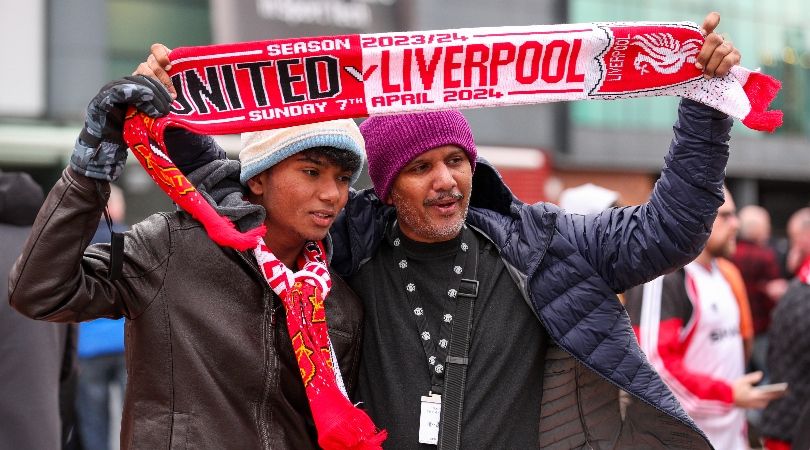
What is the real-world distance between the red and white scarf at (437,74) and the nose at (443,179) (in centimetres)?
23

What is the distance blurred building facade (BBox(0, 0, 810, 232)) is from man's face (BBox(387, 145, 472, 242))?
11.9m

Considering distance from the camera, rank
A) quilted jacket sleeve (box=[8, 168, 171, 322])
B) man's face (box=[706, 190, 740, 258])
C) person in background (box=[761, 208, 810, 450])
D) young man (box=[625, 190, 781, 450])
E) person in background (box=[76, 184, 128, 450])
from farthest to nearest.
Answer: person in background (box=[76, 184, 128, 450])
man's face (box=[706, 190, 740, 258])
person in background (box=[761, 208, 810, 450])
young man (box=[625, 190, 781, 450])
quilted jacket sleeve (box=[8, 168, 171, 322])

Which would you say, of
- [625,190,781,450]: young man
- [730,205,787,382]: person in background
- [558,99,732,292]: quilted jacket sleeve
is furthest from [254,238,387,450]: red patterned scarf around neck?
[730,205,787,382]: person in background

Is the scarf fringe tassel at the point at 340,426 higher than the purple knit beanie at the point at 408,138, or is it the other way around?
the purple knit beanie at the point at 408,138

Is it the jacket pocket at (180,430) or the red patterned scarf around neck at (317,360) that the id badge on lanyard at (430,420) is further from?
the jacket pocket at (180,430)

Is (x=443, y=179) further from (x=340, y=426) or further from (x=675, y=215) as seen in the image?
(x=340, y=426)

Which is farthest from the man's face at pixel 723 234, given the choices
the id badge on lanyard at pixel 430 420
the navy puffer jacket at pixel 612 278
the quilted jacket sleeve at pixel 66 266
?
the quilted jacket sleeve at pixel 66 266

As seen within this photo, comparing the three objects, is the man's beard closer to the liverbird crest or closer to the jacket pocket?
the liverbird crest

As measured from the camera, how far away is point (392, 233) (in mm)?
3393

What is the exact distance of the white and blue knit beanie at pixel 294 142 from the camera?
9.89 ft

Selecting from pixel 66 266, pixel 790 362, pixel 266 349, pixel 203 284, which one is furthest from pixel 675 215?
pixel 790 362

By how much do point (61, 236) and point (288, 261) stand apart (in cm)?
79

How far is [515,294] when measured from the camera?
10.4ft

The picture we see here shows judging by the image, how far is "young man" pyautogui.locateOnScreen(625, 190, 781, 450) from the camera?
16.9 ft
